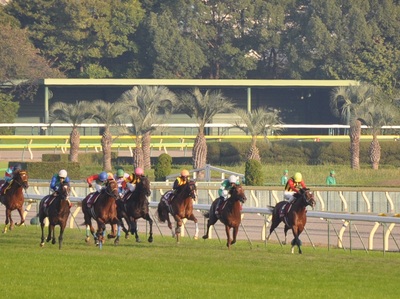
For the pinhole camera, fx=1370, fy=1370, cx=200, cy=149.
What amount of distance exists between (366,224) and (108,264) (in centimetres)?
1120

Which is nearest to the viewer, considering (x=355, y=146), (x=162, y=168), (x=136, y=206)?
(x=136, y=206)

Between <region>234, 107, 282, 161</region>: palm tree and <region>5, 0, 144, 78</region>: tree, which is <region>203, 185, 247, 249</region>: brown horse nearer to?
<region>234, 107, 282, 161</region>: palm tree

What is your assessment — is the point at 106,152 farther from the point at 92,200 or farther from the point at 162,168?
the point at 92,200

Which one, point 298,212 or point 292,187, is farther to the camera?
point 292,187

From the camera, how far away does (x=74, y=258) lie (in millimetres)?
19641

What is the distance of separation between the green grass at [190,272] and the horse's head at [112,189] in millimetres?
854

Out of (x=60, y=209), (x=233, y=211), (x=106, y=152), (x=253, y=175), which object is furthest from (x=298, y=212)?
(x=106, y=152)

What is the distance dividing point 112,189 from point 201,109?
25420 millimetres

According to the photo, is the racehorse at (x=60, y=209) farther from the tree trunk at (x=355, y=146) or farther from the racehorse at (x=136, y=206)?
the tree trunk at (x=355, y=146)

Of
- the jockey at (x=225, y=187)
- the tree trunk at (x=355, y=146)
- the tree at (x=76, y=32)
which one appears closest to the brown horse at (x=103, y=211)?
the jockey at (x=225, y=187)

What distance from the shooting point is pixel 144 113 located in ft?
155

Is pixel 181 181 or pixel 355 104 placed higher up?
pixel 355 104

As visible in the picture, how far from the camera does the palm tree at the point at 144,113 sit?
1811 inches

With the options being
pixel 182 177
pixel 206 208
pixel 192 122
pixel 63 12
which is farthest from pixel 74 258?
pixel 63 12
